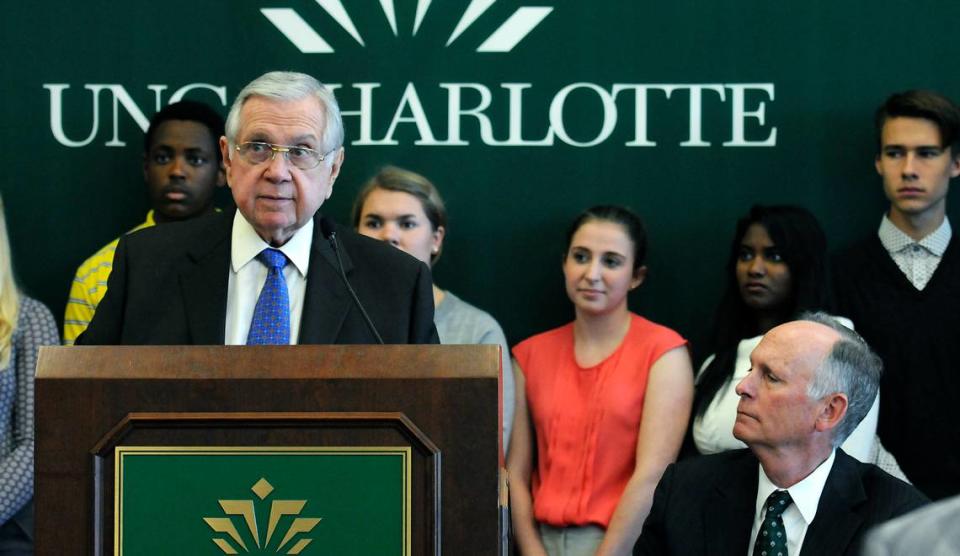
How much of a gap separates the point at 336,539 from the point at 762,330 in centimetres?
238

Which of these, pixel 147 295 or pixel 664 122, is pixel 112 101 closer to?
pixel 664 122

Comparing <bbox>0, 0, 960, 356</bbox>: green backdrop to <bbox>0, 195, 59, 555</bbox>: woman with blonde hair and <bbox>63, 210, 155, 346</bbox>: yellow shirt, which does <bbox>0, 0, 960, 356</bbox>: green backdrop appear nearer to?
<bbox>63, 210, 155, 346</bbox>: yellow shirt

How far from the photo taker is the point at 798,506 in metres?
2.79

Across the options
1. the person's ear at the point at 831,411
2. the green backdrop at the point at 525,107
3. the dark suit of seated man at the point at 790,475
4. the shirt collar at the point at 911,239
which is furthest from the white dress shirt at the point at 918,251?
the person's ear at the point at 831,411

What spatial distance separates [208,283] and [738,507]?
1197 mm

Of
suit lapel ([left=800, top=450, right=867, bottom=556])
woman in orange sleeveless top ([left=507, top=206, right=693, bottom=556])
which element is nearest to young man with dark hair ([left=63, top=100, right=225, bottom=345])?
woman in orange sleeveless top ([left=507, top=206, right=693, bottom=556])

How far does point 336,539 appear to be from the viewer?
1782 mm

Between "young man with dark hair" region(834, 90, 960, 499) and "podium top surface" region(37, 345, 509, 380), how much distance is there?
8.08ft

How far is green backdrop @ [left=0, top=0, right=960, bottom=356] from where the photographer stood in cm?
435

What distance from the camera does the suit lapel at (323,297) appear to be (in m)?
2.22

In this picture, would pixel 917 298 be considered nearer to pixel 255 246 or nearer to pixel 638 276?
pixel 638 276

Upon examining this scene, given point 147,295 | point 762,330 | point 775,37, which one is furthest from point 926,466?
point 147,295

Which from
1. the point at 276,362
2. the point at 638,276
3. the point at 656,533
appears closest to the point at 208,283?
the point at 276,362

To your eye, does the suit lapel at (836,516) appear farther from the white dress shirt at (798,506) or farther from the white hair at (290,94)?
the white hair at (290,94)
